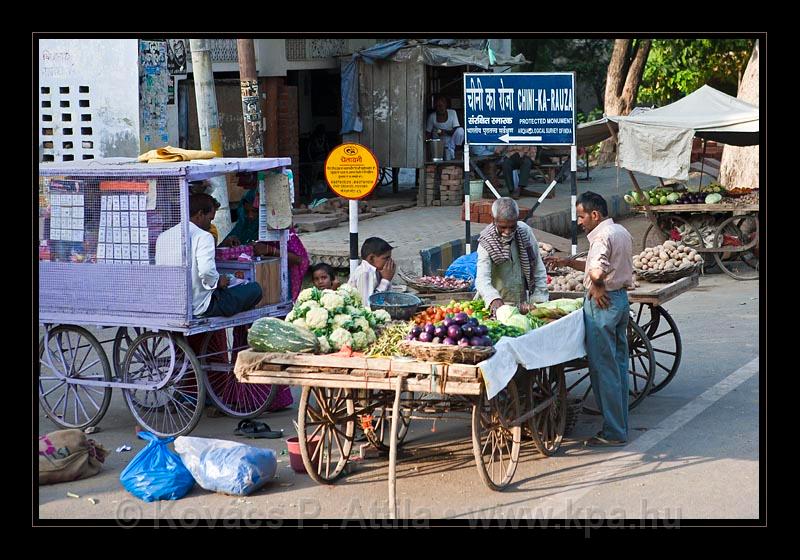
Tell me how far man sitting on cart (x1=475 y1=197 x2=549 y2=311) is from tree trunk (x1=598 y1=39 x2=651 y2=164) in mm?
18851

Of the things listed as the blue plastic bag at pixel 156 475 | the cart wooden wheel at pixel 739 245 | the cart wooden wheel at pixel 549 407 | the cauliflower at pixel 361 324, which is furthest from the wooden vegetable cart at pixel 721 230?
the blue plastic bag at pixel 156 475

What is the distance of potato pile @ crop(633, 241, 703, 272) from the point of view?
29.9 feet

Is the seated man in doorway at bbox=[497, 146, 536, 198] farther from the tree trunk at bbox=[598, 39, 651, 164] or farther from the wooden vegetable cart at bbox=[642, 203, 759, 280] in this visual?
the tree trunk at bbox=[598, 39, 651, 164]

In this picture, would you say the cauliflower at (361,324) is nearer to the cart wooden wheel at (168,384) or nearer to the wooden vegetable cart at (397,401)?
the wooden vegetable cart at (397,401)

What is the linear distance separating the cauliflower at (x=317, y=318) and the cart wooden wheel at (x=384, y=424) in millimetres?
675

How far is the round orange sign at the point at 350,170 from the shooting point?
8.76 m

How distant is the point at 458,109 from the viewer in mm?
20562

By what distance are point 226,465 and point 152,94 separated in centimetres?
708

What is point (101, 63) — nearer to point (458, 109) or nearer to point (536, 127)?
point (536, 127)

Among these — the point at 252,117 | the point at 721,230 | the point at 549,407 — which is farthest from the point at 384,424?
the point at 721,230

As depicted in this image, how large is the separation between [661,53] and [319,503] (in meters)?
23.7

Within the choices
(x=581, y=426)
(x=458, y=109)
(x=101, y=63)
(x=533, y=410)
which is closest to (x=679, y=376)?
(x=581, y=426)

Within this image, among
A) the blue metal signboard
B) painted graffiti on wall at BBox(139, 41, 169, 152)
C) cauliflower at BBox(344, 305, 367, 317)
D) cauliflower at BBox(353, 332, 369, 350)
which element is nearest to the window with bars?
painted graffiti on wall at BBox(139, 41, 169, 152)

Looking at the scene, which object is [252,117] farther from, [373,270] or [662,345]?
[662,345]
